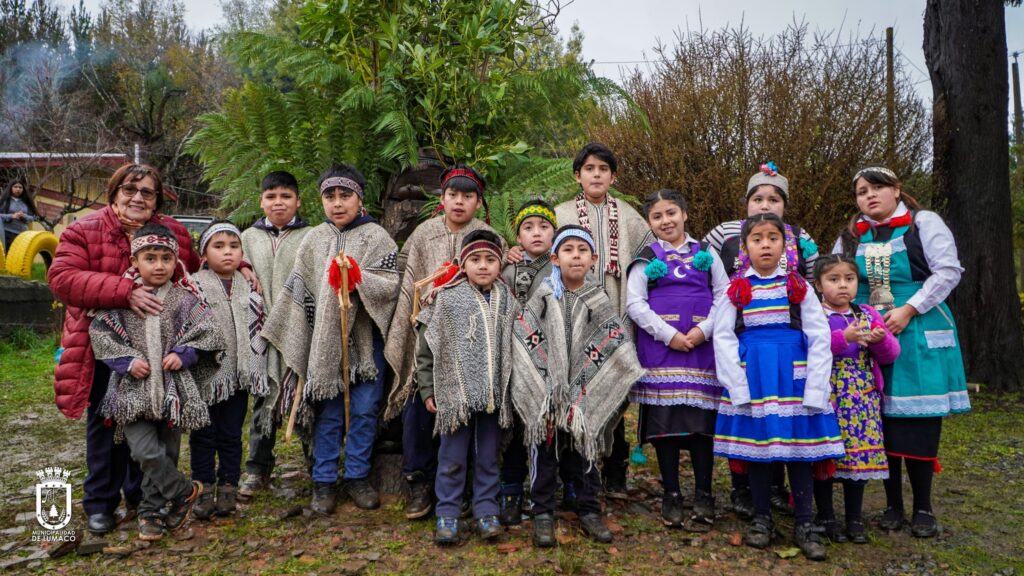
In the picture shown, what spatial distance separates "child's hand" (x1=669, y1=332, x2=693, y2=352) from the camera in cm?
361

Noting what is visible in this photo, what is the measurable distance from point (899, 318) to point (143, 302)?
3.77 metres

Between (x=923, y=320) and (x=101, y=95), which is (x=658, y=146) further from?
(x=101, y=95)

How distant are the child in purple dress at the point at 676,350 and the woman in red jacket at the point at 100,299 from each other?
249 cm

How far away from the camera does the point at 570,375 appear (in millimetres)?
3576

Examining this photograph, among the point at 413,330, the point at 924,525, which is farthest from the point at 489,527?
the point at 924,525

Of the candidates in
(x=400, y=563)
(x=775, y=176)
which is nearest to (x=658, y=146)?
(x=775, y=176)

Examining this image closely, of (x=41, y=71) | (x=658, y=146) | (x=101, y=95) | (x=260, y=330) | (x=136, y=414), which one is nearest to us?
(x=136, y=414)

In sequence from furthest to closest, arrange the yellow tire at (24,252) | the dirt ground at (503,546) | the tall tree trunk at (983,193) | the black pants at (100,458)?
1. the yellow tire at (24,252)
2. the tall tree trunk at (983,193)
3. the black pants at (100,458)
4. the dirt ground at (503,546)

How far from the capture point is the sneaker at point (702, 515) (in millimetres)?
3670

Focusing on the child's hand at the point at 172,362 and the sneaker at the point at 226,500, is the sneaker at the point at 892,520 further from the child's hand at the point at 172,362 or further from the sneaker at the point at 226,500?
the child's hand at the point at 172,362

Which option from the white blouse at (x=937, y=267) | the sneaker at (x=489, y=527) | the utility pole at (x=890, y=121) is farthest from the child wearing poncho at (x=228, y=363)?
the utility pole at (x=890, y=121)

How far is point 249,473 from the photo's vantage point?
4238mm

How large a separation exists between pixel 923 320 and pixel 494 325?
2.21 metres

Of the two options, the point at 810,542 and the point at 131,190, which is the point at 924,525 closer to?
the point at 810,542
